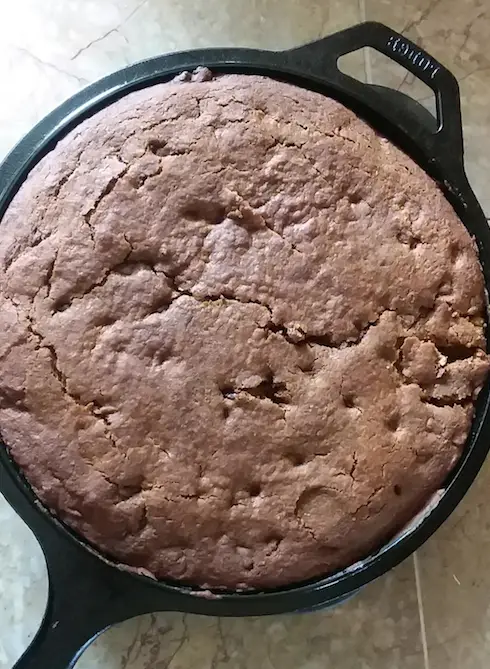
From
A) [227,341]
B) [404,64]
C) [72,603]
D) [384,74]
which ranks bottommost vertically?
[72,603]

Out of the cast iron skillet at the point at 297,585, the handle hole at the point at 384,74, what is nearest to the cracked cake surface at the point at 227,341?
the cast iron skillet at the point at 297,585

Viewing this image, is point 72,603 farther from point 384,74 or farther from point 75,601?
point 384,74

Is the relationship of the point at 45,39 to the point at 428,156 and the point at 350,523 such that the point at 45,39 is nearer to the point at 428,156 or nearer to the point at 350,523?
the point at 428,156

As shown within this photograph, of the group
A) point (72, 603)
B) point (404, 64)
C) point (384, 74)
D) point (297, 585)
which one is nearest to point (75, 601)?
point (72, 603)

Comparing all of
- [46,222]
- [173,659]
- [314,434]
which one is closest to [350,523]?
[314,434]

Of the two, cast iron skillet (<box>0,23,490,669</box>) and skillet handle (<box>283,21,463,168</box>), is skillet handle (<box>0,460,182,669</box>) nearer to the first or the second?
cast iron skillet (<box>0,23,490,669</box>)

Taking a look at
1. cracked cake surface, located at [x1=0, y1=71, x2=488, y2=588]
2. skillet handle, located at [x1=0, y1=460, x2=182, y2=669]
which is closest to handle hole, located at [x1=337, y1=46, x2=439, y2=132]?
cracked cake surface, located at [x1=0, y1=71, x2=488, y2=588]

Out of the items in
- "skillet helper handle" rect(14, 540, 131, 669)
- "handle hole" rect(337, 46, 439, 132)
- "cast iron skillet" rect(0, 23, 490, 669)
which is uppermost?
"handle hole" rect(337, 46, 439, 132)
